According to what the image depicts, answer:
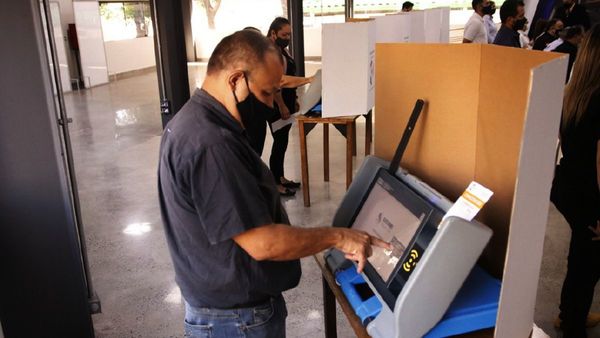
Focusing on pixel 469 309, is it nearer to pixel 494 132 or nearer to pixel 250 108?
pixel 494 132

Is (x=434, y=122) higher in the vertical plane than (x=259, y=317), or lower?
higher

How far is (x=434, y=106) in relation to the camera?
4.51ft

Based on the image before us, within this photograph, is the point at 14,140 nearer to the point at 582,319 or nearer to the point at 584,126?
the point at 584,126

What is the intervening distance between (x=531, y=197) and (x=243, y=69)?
69cm

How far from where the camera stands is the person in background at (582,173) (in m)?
1.83

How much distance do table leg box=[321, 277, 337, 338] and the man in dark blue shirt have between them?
0.35m

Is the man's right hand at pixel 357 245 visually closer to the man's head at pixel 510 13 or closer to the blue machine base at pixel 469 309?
the blue machine base at pixel 469 309

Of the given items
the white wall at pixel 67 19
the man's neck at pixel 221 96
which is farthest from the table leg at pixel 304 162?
the white wall at pixel 67 19

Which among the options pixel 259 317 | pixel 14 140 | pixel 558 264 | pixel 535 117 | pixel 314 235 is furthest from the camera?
pixel 558 264

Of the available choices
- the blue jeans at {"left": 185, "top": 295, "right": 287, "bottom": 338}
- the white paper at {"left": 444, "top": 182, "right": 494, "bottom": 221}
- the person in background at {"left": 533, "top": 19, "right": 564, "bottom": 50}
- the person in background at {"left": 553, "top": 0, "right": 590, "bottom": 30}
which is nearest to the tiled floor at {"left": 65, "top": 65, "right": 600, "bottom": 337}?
the blue jeans at {"left": 185, "top": 295, "right": 287, "bottom": 338}

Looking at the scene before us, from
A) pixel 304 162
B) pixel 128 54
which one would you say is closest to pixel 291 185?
pixel 304 162

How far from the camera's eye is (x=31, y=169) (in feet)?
6.55

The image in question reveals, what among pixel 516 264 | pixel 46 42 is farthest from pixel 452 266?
pixel 46 42

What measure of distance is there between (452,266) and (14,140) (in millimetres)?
1712
